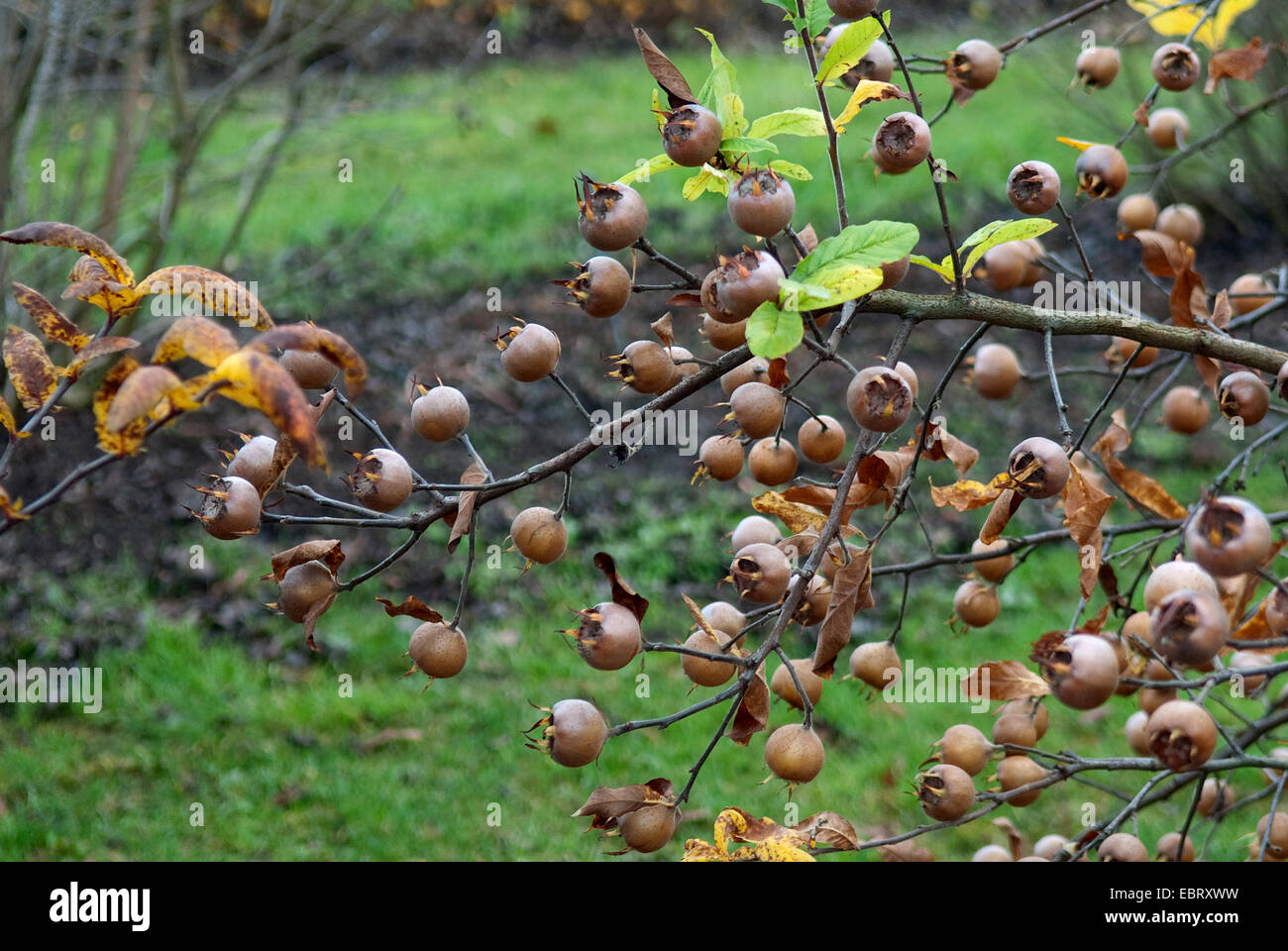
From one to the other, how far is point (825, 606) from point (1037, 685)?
1.19ft

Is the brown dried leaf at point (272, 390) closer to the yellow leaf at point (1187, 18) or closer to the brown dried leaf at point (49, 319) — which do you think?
the brown dried leaf at point (49, 319)

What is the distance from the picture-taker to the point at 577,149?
30.2ft

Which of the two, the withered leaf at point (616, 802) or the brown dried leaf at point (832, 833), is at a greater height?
the withered leaf at point (616, 802)

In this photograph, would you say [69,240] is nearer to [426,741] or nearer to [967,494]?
[967,494]

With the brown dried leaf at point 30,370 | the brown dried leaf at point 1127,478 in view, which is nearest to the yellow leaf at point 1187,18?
the brown dried leaf at point 1127,478

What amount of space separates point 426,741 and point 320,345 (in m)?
3.19

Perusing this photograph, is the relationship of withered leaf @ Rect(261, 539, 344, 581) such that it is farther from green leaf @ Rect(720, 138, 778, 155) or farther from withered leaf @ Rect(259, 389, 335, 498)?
green leaf @ Rect(720, 138, 778, 155)

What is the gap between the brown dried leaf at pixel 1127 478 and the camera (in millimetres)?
1849

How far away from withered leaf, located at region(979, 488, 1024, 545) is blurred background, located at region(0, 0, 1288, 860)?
0.98 m

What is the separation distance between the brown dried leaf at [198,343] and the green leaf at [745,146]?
0.62 meters

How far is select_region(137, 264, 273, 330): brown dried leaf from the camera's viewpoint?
1205 mm
